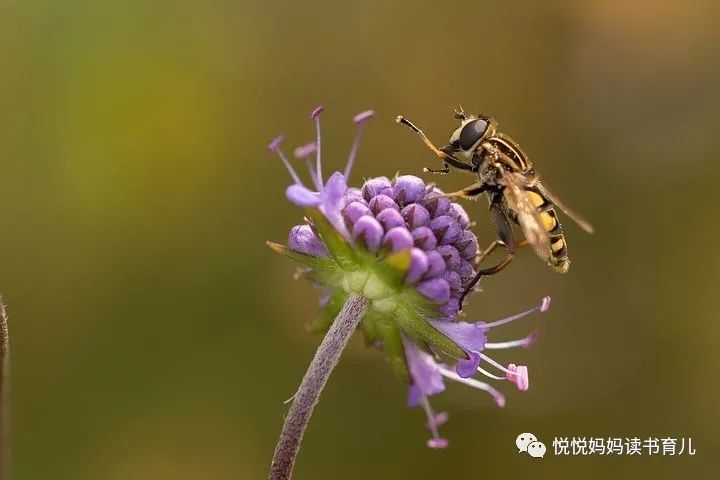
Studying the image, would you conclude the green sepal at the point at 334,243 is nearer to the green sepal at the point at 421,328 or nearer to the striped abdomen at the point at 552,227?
the green sepal at the point at 421,328

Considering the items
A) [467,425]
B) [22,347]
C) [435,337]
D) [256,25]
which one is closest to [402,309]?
[435,337]

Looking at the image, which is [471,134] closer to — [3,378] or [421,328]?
[421,328]

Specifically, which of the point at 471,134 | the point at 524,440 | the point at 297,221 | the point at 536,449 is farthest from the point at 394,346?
the point at 297,221

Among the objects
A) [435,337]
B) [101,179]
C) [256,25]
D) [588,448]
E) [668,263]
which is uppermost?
[256,25]

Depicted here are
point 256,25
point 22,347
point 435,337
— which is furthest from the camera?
point 256,25

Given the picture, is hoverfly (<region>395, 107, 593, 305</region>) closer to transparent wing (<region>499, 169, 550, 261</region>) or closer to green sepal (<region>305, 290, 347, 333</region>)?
transparent wing (<region>499, 169, 550, 261</region>)

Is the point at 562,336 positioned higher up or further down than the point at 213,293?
higher up

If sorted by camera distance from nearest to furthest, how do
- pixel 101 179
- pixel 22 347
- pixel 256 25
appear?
pixel 22 347 → pixel 101 179 → pixel 256 25

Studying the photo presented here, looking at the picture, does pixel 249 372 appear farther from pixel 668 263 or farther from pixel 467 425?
pixel 668 263
